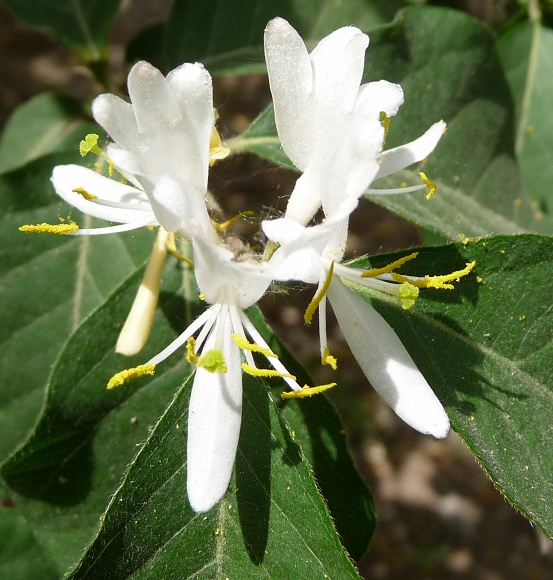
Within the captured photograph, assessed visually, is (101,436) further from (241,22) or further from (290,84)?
(241,22)

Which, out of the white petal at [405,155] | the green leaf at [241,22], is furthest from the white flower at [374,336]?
the green leaf at [241,22]

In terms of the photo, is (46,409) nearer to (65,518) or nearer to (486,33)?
(65,518)

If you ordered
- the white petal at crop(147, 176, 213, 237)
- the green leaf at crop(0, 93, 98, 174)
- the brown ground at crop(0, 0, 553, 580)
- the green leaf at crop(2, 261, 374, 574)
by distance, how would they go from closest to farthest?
the white petal at crop(147, 176, 213, 237)
the green leaf at crop(2, 261, 374, 574)
the green leaf at crop(0, 93, 98, 174)
the brown ground at crop(0, 0, 553, 580)

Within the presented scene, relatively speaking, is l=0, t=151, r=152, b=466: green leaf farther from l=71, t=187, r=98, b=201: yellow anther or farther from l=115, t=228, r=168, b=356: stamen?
l=71, t=187, r=98, b=201: yellow anther

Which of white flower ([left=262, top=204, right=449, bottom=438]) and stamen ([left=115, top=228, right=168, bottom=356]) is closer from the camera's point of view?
white flower ([left=262, top=204, right=449, bottom=438])

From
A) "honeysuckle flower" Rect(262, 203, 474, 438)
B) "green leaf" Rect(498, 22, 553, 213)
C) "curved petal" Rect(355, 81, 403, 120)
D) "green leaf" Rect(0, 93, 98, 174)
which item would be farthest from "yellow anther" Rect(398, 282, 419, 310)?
"green leaf" Rect(0, 93, 98, 174)

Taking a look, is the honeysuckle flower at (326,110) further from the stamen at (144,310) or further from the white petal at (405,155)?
the stamen at (144,310)
